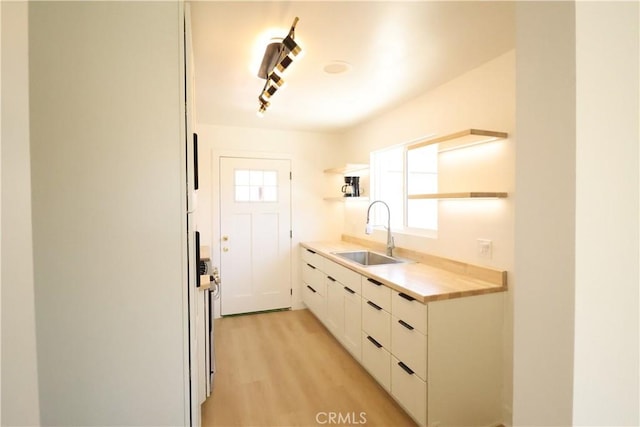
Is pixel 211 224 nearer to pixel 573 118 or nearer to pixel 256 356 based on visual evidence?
pixel 256 356

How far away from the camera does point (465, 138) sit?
2082mm

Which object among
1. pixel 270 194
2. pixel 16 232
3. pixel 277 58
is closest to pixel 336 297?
pixel 270 194

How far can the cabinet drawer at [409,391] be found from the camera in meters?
1.80

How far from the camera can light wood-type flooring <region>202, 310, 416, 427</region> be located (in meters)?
2.04

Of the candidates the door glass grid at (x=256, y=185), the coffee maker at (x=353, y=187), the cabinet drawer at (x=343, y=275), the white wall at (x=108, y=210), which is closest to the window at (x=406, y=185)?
the coffee maker at (x=353, y=187)

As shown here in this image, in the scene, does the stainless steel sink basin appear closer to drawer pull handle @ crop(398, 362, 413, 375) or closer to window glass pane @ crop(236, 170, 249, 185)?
drawer pull handle @ crop(398, 362, 413, 375)

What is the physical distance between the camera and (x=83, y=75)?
1.08m

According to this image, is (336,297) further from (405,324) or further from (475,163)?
(475,163)

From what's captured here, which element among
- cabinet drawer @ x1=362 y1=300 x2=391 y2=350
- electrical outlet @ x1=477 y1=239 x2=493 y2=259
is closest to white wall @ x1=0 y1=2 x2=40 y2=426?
cabinet drawer @ x1=362 y1=300 x2=391 y2=350

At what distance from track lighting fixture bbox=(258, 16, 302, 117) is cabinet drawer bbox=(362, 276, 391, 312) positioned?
60.3 inches

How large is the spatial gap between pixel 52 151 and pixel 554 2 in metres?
1.44

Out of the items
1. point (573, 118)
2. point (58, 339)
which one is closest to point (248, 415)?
point (58, 339)
